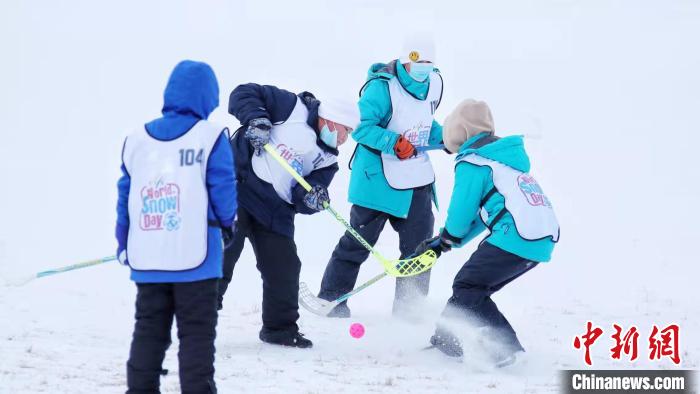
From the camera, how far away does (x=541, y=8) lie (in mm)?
23125

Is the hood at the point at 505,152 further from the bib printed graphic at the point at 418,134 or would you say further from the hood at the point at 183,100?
the hood at the point at 183,100

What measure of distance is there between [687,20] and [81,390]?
67.7ft

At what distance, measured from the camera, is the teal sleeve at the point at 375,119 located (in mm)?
6094

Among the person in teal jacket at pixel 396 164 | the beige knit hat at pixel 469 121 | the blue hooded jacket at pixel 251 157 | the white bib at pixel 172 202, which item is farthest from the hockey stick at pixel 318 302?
the white bib at pixel 172 202

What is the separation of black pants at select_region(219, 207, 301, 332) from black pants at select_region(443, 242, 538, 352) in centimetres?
95

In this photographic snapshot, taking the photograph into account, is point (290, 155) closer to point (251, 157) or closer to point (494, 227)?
point (251, 157)

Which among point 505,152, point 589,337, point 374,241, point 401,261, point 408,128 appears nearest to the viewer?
point 505,152

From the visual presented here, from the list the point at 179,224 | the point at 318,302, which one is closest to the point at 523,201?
the point at 318,302

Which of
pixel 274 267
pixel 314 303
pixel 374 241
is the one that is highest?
pixel 374 241

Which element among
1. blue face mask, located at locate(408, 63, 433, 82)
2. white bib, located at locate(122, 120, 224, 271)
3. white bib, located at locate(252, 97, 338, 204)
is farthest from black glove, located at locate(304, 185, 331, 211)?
white bib, located at locate(122, 120, 224, 271)

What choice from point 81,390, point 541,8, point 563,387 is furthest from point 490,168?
point 541,8

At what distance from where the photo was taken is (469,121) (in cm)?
523

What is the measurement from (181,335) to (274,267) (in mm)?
1668

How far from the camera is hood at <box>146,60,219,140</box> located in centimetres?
369
